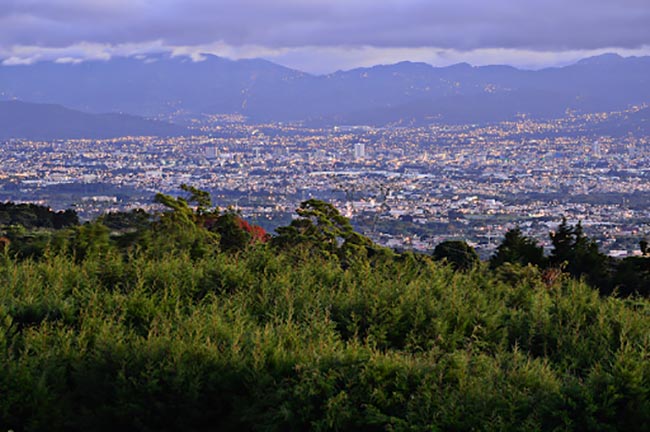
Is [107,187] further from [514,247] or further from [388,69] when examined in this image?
[388,69]

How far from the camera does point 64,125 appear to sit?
92688mm

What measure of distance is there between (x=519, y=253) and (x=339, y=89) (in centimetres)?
14353

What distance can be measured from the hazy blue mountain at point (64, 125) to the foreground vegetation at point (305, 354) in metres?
85.0

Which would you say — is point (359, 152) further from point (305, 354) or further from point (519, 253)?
point (305, 354)

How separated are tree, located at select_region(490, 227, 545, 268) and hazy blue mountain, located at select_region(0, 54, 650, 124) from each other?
8892 cm

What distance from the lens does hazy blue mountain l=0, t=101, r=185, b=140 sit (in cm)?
8950

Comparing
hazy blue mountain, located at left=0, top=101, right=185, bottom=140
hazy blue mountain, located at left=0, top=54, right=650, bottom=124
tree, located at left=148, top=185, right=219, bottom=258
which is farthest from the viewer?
hazy blue mountain, located at left=0, top=54, right=650, bottom=124

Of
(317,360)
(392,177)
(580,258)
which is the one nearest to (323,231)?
(580,258)

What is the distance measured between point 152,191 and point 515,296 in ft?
126

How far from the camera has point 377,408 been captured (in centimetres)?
460

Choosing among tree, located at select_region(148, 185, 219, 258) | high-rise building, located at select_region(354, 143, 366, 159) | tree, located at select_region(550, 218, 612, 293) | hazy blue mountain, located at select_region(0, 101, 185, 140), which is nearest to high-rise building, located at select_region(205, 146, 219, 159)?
high-rise building, located at select_region(354, 143, 366, 159)

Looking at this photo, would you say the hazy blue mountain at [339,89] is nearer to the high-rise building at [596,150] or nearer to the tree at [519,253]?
the high-rise building at [596,150]

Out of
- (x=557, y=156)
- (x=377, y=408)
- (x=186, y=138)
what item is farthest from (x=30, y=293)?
(x=186, y=138)

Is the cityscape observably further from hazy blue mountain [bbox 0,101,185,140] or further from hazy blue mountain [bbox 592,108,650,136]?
hazy blue mountain [bbox 0,101,185,140]
